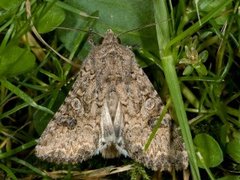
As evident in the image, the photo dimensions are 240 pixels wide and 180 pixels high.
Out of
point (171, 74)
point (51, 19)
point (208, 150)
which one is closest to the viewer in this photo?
point (171, 74)

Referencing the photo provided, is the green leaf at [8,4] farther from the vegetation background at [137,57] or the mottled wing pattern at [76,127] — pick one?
the mottled wing pattern at [76,127]

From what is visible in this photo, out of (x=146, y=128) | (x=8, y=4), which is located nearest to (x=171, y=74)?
(x=146, y=128)

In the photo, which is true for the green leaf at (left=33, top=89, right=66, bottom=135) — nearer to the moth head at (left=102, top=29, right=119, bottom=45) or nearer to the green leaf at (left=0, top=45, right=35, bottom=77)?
the green leaf at (left=0, top=45, right=35, bottom=77)

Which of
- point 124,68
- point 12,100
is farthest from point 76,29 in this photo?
point 12,100

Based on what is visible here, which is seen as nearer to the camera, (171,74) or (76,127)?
(171,74)

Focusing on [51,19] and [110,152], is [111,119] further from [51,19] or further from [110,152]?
[51,19]

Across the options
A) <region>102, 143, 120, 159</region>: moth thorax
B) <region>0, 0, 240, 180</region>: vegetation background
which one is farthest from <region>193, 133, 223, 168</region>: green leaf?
<region>102, 143, 120, 159</region>: moth thorax

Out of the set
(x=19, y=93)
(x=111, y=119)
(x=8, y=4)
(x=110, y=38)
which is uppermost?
(x=8, y=4)
